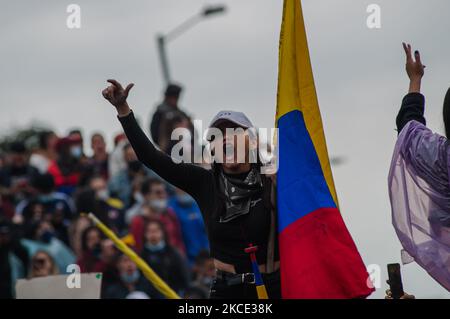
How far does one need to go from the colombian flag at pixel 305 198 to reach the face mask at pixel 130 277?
19.1 ft

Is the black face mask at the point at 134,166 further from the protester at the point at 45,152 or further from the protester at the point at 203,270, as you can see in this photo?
the protester at the point at 203,270

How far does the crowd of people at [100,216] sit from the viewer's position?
14.6m

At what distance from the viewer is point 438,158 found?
7902mm

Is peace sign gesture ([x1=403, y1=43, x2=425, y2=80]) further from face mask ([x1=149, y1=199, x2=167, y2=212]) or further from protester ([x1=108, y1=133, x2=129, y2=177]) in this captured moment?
protester ([x1=108, y1=133, x2=129, y2=177])

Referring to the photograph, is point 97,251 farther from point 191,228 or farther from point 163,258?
point 191,228

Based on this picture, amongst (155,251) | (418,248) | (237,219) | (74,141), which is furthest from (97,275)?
(74,141)

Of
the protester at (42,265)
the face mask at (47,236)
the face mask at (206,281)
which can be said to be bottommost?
the face mask at (206,281)

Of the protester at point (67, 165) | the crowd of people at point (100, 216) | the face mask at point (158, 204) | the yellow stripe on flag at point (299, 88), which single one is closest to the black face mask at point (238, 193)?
the yellow stripe on flag at point (299, 88)

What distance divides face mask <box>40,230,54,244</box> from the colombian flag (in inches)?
274

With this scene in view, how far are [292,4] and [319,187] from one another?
117 centimetres

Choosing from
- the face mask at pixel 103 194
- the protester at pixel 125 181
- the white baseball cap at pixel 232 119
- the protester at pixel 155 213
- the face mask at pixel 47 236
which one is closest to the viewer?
the white baseball cap at pixel 232 119

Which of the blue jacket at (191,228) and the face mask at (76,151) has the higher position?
the face mask at (76,151)
